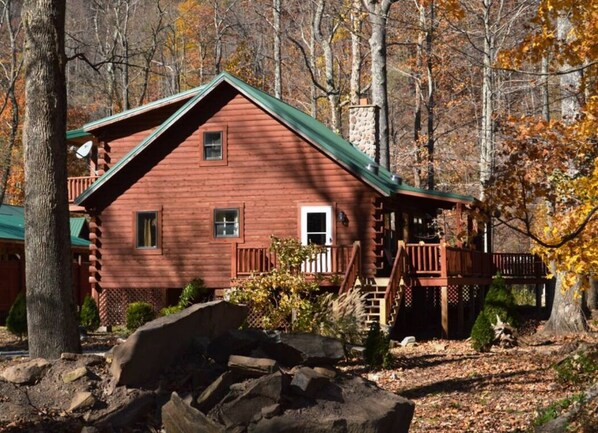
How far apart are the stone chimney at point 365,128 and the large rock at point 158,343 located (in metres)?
21.7

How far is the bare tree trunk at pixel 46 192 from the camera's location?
13430 millimetres

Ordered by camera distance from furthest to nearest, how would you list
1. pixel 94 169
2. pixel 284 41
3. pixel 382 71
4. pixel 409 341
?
pixel 284 41
pixel 94 169
pixel 382 71
pixel 409 341

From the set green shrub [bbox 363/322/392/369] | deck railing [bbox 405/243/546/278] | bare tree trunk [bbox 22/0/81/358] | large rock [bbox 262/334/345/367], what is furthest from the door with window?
large rock [bbox 262/334/345/367]

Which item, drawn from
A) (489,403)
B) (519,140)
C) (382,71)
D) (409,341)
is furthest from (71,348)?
(382,71)

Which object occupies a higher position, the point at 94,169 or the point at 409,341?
the point at 94,169

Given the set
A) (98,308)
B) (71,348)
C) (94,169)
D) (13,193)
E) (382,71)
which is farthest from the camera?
(13,193)

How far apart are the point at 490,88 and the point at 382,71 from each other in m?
4.20

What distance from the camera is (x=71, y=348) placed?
1355 cm

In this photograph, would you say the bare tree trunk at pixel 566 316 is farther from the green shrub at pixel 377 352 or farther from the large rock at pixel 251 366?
the large rock at pixel 251 366

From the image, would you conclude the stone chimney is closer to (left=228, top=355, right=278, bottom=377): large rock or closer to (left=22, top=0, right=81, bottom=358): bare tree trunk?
(left=22, top=0, right=81, bottom=358): bare tree trunk

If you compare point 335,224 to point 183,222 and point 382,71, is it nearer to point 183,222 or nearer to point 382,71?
point 183,222

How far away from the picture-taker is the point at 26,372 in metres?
11.3

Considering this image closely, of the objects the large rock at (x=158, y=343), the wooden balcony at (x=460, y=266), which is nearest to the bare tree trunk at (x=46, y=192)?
the large rock at (x=158, y=343)

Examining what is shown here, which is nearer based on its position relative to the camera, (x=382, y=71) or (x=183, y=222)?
(x=183, y=222)
